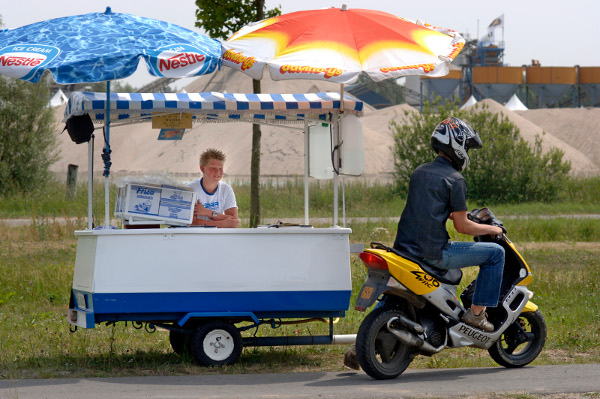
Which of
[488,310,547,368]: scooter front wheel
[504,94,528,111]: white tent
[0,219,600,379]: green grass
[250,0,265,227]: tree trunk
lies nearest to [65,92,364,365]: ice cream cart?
[0,219,600,379]: green grass

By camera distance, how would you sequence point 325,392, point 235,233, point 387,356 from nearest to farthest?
point 325,392
point 387,356
point 235,233

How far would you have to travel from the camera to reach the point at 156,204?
779 cm

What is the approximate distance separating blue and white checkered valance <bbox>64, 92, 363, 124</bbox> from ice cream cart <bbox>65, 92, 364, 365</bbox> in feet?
0.04

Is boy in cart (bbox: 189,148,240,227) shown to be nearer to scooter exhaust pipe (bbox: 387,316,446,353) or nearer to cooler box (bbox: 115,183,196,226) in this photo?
cooler box (bbox: 115,183,196,226)

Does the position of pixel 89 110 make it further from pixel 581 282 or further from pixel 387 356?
pixel 581 282

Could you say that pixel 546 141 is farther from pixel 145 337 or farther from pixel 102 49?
pixel 102 49


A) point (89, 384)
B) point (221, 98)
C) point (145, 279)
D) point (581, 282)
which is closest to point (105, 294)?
point (145, 279)

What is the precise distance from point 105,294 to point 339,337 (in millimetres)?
2268

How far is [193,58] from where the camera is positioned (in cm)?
743

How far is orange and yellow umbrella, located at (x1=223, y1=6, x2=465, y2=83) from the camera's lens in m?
7.49

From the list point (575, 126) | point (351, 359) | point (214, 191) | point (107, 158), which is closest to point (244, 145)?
point (575, 126)

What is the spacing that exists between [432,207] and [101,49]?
122 inches

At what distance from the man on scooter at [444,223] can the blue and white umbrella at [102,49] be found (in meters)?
2.14

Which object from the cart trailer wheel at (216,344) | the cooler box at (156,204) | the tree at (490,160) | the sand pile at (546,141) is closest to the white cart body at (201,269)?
the cart trailer wheel at (216,344)
